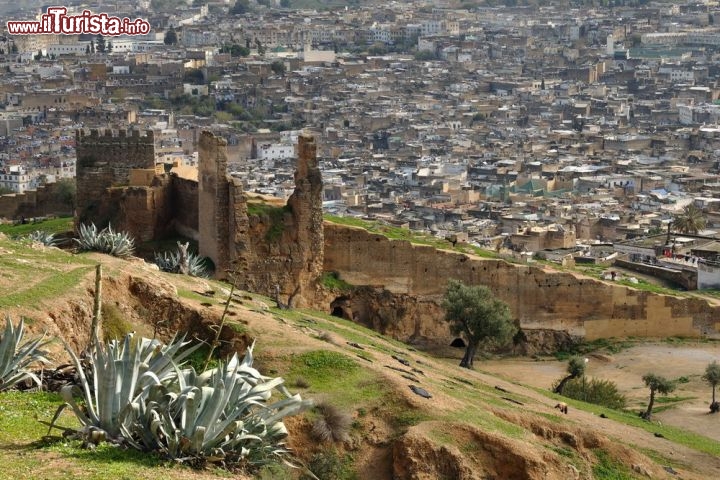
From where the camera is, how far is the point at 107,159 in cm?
2839

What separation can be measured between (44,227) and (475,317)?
8.87 metres

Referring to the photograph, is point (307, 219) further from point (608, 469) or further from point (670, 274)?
point (670, 274)

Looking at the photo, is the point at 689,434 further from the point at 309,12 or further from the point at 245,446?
the point at 309,12

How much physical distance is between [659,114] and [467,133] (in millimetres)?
14964

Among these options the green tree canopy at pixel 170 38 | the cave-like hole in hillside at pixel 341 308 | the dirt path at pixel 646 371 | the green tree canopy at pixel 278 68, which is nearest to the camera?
the dirt path at pixel 646 371

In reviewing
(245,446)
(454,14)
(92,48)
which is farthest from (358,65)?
(245,446)

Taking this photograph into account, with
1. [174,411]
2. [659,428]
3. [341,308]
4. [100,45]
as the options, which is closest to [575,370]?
[659,428]

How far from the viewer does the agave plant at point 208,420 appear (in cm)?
1109

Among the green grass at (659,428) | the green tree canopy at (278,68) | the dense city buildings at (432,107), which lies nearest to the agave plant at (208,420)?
the green grass at (659,428)

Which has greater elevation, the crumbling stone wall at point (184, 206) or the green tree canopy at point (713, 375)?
the crumbling stone wall at point (184, 206)

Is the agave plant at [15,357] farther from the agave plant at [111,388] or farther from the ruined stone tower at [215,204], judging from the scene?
the ruined stone tower at [215,204]

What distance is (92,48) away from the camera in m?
127

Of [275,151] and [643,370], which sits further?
[275,151]

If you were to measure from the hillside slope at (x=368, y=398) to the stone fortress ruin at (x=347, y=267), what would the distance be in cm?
561
